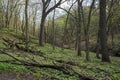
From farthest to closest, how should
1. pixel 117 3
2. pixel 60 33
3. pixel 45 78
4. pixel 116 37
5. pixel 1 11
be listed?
pixel 60 33, pixel 116 37, pixel 1 11, pixel 117 3, pixel 45 78

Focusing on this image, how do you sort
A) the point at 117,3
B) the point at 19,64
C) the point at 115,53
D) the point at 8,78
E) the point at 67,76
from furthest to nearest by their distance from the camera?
the point at 115,53 → the point at 117,3 → the point at 19,64 → the point at 67,76 → the point at 8,78

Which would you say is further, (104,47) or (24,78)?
(104,47)

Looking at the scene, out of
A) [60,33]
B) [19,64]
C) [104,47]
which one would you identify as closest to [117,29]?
[60,33]

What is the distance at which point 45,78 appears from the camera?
9906mm

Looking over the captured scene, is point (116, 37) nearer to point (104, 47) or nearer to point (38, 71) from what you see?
point (104, 47)

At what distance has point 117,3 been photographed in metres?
28.9

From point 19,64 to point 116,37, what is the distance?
145ft

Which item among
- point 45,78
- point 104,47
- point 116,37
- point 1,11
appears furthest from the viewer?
point 116,37

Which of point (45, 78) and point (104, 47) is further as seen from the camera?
point (104, 47)

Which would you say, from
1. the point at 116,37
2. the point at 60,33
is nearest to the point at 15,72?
the point at 116,37

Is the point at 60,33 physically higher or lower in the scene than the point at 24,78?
higher

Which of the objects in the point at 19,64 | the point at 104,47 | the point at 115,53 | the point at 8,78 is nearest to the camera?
the point at 8,78

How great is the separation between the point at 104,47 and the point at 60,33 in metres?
47.3

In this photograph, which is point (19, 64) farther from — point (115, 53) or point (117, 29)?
point (117, 29)
